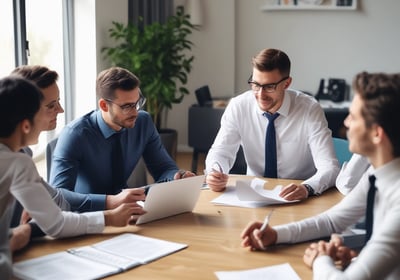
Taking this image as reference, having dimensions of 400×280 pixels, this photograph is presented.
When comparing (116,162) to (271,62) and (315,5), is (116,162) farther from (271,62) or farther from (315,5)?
(315,5)

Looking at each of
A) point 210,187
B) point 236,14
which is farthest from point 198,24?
point 210,187

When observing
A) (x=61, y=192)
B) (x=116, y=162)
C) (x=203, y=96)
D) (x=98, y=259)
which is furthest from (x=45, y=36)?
(x=98, y=259)

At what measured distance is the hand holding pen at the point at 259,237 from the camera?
181 cm

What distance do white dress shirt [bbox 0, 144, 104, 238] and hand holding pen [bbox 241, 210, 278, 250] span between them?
50 centimetres

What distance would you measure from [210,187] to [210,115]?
10.6 feet

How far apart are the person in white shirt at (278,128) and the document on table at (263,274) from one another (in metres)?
1.12

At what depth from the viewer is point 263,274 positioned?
63.3 inches

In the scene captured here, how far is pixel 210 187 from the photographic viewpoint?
258cm

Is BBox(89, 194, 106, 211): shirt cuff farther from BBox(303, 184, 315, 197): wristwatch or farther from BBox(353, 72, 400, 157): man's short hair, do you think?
BBox(353, 72, 400, 157): man's short hair

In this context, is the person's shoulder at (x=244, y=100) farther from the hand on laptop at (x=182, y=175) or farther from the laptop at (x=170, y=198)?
the laptop at (x=170, y=198)

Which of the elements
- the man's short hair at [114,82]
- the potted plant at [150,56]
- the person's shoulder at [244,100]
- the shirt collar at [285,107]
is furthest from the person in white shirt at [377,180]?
the potted plant at [150,56]

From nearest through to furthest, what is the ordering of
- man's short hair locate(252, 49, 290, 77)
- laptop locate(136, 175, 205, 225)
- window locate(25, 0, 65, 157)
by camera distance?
laptop locate(136, 175, 205, 225)
man's short hair locate(252, 49, 290, 77)
window locate(25, 0, 65, 157)

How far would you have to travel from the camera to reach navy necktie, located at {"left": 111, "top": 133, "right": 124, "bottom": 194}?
2.75 meters

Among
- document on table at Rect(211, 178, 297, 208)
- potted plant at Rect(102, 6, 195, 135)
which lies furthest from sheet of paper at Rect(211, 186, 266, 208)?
potted plant at Rect(102, 6, 195, 135)
